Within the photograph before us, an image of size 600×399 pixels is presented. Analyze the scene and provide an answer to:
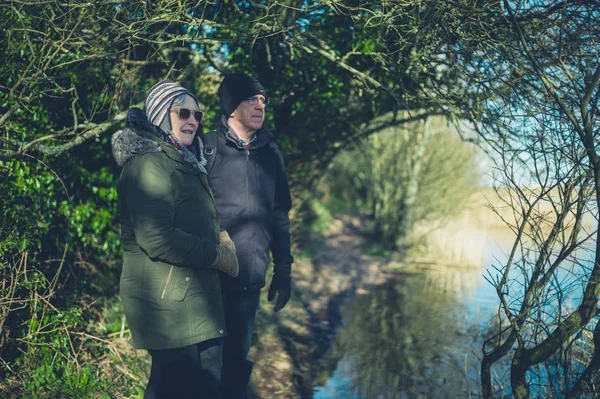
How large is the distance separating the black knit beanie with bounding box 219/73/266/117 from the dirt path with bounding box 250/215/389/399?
8.43ft

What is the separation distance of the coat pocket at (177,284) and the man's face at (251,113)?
113 cm

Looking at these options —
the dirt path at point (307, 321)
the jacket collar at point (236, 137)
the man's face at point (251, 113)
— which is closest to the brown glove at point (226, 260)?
the jacket collar at point (236, 137)

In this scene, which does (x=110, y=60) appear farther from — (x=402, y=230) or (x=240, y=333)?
(x=402, y=230)

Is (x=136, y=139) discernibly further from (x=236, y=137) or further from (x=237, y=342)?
(x=237, y=342)

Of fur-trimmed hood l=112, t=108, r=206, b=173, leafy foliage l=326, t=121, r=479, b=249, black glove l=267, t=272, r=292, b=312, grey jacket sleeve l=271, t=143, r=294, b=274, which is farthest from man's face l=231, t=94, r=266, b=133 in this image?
leafy foliage l=326, t=121, r=479, b=249

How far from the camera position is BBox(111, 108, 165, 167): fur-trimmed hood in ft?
8.75

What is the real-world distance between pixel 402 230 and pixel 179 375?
12.1 meters

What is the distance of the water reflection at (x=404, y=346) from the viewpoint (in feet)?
16.5

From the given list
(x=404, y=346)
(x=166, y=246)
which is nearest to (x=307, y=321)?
(x=404, y=346)

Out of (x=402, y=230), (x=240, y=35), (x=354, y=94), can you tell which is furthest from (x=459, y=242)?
(x=240, y=35)

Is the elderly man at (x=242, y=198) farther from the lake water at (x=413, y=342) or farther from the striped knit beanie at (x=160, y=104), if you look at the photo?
the lake water at (x=413, y=342)

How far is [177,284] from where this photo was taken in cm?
272

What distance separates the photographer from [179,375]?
2744mm

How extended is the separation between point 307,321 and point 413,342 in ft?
5.01
